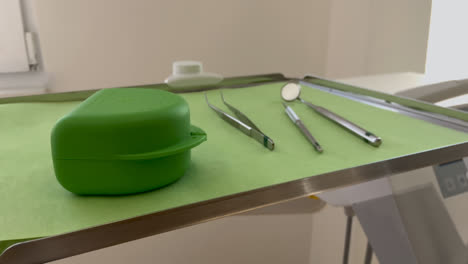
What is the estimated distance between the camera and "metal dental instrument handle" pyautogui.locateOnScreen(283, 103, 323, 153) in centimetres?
42

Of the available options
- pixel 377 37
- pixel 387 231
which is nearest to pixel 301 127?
pixel 387 231

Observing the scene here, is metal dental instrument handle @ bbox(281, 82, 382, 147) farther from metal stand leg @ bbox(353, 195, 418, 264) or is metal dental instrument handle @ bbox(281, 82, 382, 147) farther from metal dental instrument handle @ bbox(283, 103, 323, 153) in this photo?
metal stand leg @ bbox(353, 195, 418, 264)

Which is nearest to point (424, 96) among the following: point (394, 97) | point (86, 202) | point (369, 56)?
point (394, 97)

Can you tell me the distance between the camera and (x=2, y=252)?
0.25 metres

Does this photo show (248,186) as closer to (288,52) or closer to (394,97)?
(394,97)

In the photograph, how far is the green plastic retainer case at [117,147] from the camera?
30cm

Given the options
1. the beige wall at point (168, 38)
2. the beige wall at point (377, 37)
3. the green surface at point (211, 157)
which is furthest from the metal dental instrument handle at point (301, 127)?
the beige wall at point (168, 38)

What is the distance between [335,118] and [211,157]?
190 millimetres

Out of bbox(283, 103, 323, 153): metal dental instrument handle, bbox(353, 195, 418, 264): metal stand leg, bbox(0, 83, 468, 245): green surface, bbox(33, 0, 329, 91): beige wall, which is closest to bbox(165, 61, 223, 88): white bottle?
bbox(0, 83, 468, 245): green surface

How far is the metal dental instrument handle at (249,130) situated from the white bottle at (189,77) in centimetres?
13

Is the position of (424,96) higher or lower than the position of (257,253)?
higher

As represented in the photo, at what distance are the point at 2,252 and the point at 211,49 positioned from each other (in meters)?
1.20

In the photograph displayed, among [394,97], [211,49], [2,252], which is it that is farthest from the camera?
[211,49]

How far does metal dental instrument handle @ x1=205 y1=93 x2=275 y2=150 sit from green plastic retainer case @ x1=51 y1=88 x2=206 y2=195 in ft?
0.39
